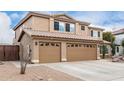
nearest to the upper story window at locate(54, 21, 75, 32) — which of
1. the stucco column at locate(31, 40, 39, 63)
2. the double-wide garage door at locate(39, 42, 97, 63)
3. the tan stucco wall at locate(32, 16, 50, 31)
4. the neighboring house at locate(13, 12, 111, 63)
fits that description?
the neighboring house at locate(13, 12, 111, 63)

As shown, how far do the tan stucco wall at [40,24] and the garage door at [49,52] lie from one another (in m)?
2.89

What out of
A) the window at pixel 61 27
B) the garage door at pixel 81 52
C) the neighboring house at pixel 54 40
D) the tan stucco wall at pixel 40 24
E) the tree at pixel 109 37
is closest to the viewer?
the neighboring house at pixel 54 40

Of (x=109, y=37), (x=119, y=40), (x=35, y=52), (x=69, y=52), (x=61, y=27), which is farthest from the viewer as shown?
(x=119, y=40)

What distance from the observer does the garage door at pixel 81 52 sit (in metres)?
17.4

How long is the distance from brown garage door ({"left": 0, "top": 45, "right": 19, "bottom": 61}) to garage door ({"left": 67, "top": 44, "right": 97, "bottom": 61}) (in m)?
6.31

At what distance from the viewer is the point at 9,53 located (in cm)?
1909

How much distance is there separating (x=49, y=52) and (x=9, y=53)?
18.9 feet

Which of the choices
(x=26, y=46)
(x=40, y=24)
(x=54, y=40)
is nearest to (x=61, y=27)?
(x=40, y=24)

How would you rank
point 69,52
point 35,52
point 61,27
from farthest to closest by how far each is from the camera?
point 61,27, point 69,52, point 35,52

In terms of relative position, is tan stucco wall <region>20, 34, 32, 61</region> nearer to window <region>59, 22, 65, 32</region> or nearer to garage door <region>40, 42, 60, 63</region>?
garage door <region>40, 42, 60, 63</region>

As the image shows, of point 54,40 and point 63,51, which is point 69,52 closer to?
point 63,51

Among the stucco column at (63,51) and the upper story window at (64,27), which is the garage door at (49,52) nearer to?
the stucco column at (63,51)

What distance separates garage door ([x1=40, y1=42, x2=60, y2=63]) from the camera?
15.5m

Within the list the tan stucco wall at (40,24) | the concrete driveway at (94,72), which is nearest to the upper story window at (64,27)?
the tan stucco wall at (40,24)
